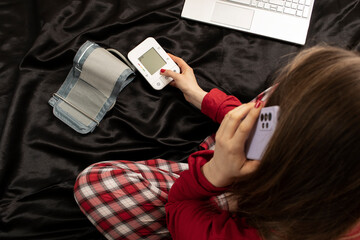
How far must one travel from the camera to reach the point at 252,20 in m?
0.93

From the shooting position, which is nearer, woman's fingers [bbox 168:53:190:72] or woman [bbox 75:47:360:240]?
woman [bbox 75:47:360:240]

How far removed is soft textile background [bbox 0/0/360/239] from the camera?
0.84 metres

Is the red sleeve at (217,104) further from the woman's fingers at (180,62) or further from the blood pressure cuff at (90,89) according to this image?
the blood pressure cuff at (90,89)

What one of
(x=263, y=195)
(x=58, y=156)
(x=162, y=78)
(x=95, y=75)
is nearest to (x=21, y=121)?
(x=58, y=156)

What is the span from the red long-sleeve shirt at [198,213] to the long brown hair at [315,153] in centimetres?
10

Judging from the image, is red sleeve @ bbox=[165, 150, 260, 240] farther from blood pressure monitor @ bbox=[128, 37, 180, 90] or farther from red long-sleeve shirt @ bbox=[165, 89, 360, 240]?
blood pressure monitor @ bbox=[128, 37, 180, 90]

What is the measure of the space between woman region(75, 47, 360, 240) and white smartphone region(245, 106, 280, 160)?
0.04ft

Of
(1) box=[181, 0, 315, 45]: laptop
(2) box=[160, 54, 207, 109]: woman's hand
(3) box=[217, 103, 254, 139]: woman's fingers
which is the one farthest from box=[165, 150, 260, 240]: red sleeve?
(1) box=[181, 0, 315, 45]: laptop

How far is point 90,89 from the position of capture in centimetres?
89

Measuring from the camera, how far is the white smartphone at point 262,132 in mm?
447

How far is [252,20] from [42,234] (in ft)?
2.77

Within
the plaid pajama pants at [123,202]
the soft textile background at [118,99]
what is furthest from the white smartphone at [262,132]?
the soft textile background at [118,99]

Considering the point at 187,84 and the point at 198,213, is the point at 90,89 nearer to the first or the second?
Answer: the point at 187,84

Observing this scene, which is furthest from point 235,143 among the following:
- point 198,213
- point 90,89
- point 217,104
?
point 90,89
